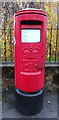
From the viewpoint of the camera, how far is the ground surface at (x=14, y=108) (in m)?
2.65

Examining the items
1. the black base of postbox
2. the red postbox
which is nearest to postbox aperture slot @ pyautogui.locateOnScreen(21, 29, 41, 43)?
the red postbox

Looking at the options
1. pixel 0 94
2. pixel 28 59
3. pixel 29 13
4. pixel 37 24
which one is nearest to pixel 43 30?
pixel 37 24

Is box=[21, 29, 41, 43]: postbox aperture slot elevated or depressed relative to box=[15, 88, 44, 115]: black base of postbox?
Answer: elevated

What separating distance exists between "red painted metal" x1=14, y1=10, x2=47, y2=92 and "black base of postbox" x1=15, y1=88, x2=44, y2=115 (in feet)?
0.31

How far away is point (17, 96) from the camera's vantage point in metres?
2.66

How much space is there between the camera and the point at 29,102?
2549mm

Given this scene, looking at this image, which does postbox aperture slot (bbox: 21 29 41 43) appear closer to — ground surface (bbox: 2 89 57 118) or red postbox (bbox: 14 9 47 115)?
red postbox (bbox: 14 9 47 115)

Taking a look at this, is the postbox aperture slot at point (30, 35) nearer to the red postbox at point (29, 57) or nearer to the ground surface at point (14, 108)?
the red postbox at point (29, 57)

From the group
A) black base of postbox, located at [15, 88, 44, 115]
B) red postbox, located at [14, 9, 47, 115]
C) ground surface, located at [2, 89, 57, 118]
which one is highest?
red postbox, located at [14, 9, 47, 115]

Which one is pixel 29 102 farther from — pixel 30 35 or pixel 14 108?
pixel 30 35

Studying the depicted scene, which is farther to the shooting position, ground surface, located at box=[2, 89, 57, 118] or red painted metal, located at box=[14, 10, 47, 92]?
ground surface, located at box=[2, 89, 57, 118]

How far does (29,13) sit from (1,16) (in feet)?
6.29

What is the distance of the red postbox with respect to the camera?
2.27 meters

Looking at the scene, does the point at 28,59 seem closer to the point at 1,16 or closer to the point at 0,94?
the point at 0,94
